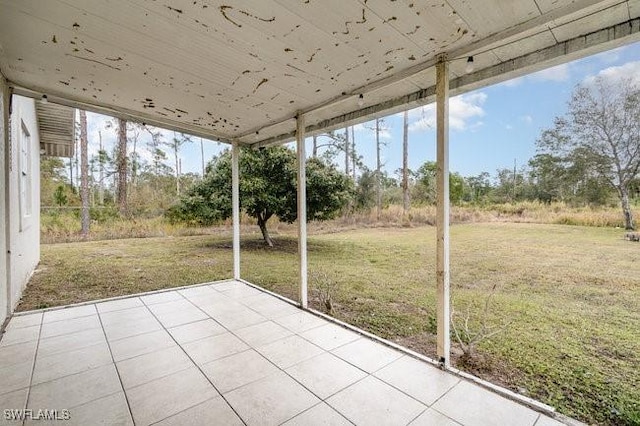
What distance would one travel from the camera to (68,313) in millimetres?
3080

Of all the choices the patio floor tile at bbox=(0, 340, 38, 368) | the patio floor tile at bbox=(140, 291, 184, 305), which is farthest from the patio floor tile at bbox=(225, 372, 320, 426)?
the patio floor tile at bbox=(140, 291, 184, 305)

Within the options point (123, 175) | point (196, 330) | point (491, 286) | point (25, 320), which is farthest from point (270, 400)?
point (123, 175)

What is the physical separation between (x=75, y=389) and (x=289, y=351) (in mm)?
1386

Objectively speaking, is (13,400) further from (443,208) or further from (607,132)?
(607,132)

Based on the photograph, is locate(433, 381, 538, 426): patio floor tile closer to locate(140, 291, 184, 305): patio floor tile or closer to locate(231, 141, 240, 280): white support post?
locate(140, 291, 184, 305): patio floor tile

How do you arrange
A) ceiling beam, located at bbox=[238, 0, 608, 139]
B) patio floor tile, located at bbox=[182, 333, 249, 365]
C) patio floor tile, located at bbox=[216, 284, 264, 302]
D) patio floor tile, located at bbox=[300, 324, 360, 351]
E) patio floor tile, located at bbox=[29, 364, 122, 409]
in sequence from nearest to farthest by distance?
ceiling beam, located at bbox=[238, 0, 608, 139] → patio floor tile, located at bbox=[29, 364, 122, 409] → patio floor tile, located at bbox=[182, 333, 249, 365] → patio floor tile, located at bbox=[300, 324, 360, 351] → patio floor tile, located at bbox=[216, 284, 264, 302]

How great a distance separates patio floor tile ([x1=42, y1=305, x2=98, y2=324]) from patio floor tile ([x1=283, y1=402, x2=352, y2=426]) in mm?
2852

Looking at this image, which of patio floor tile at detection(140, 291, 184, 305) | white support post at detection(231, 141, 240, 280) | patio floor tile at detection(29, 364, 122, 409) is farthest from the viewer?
white support post at detection(231, 141, 240, 280)

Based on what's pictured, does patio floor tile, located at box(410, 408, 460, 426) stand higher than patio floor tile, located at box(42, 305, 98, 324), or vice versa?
patio floor tile, located at box(42, 305, 98, 324)

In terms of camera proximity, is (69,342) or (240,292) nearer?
(69,342)

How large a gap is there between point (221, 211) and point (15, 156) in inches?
149

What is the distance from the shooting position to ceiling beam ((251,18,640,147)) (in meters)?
1.57

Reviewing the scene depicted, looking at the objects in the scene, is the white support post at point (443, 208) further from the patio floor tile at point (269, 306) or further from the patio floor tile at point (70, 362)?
the patio floor tile at point (70, 362)

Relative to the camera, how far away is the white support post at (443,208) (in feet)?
6.47
